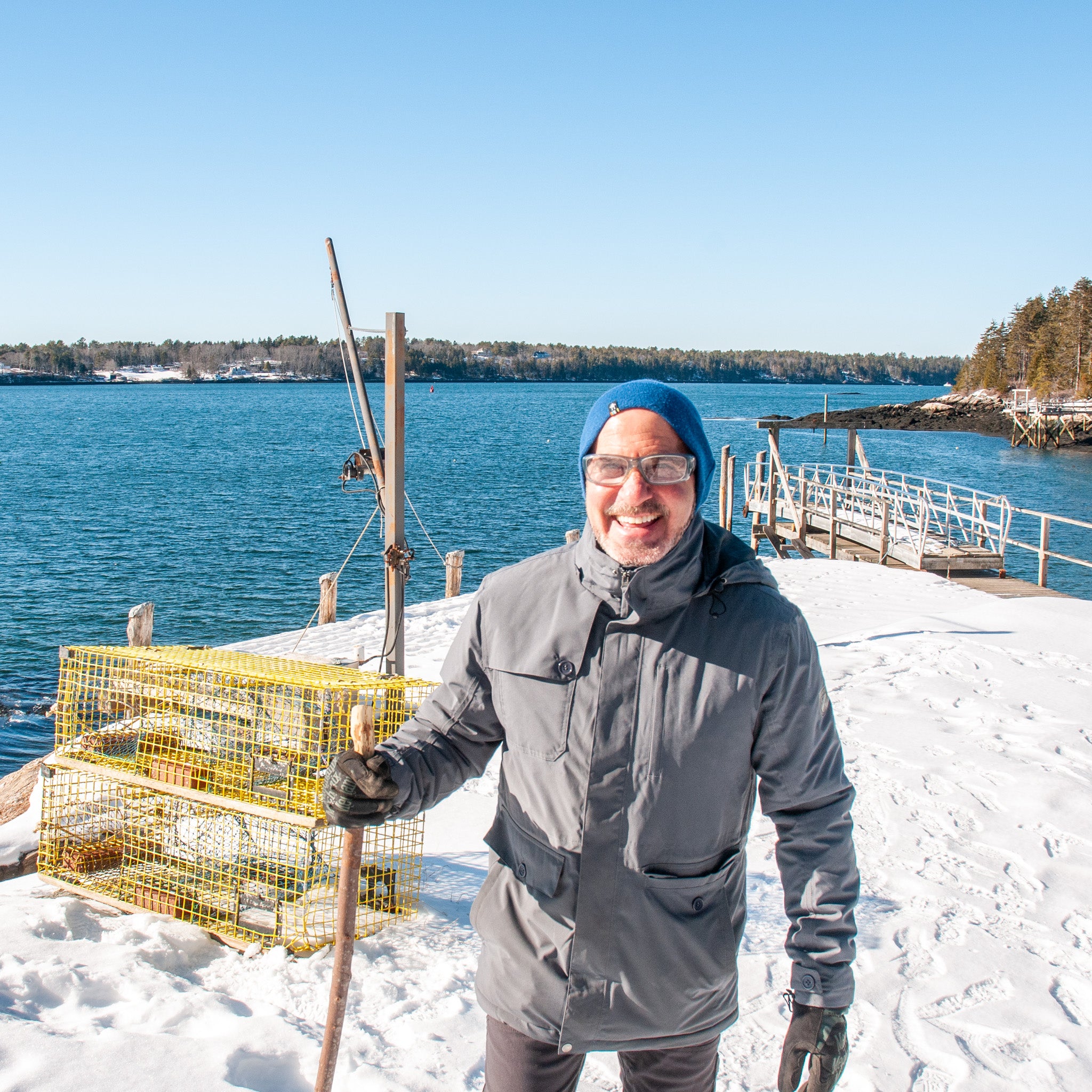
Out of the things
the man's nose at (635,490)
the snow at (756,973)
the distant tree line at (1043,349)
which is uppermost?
the distant tree line at (1043,349)

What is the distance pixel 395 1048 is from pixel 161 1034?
83 cm

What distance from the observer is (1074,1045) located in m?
3.67

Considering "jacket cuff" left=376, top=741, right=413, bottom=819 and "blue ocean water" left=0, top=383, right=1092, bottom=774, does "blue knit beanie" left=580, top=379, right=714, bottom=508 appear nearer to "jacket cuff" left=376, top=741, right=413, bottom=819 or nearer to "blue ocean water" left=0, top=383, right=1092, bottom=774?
Result: "jacket cuff" left=376, top=741, right=413, bottom=819

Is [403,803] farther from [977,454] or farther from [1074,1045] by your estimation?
[977,454]

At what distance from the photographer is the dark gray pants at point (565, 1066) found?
215 cm

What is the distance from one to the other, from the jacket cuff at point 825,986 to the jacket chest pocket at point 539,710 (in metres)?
0.74

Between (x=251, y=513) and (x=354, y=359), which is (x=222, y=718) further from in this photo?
(x=251, y=513)

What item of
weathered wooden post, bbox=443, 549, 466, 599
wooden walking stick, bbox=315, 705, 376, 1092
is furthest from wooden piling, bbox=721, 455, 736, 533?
wooden walking stick, bbox=315, 705, 376, 1092

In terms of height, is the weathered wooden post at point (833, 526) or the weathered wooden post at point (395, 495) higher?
the weathered wooden post at point (395, 495)

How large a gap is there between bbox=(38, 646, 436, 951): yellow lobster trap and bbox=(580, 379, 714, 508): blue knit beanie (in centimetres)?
240

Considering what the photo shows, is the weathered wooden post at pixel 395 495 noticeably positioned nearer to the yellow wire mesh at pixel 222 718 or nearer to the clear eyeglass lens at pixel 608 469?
the yellow wire mesh at pixel 222 718

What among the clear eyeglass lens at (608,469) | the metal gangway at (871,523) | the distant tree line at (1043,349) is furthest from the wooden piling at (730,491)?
the distant tree line at (1043,349)

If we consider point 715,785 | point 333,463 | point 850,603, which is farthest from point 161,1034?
point 333,463

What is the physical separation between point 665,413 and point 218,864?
377cm
